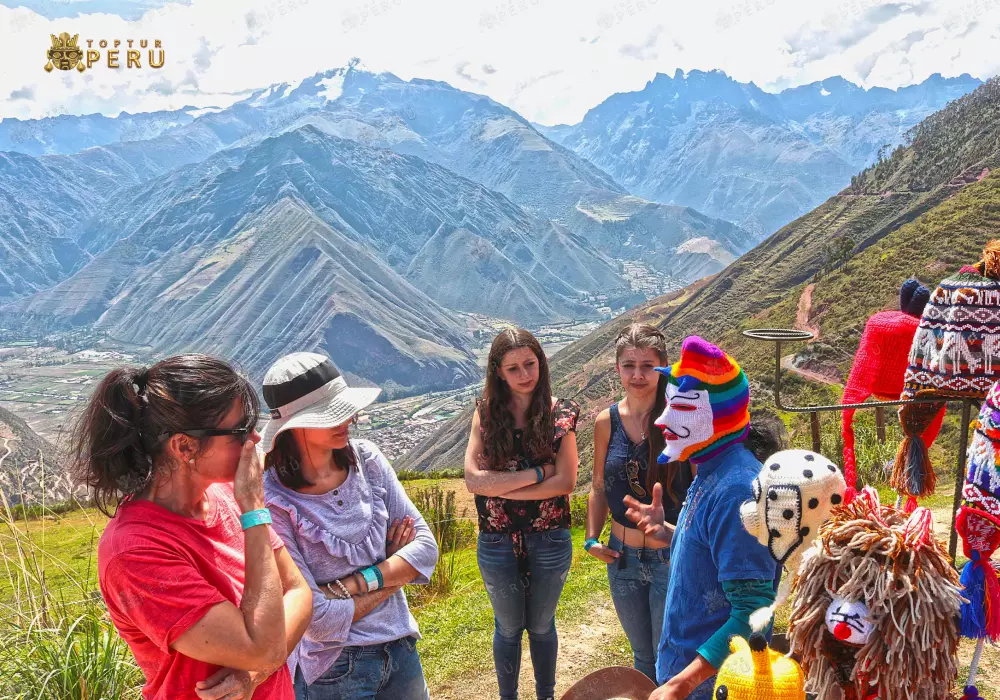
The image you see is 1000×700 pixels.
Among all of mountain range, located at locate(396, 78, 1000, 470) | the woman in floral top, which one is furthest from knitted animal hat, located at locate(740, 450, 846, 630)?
mountain range, located at locate(396, 78, 1000, 470)

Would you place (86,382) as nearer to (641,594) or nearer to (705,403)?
(641,594)

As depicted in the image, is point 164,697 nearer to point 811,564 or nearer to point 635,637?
point 811,564

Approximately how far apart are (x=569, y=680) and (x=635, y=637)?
1532 millimetres

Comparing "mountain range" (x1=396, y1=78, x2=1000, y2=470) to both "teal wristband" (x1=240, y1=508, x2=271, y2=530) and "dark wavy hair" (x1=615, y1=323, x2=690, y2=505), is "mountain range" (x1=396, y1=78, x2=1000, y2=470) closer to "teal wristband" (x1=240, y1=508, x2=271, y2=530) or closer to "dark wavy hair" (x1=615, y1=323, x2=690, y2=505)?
"dark wavy hair" (x1=615, y1=323, x2=690, y2=505)

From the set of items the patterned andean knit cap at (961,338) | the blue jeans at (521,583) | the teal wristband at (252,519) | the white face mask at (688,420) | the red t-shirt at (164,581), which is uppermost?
the patterned andean knit cap at (961,338)

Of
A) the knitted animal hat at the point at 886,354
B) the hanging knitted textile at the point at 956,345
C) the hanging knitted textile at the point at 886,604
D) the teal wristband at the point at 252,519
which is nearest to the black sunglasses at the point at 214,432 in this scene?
the teal wristband at the point at 252,519

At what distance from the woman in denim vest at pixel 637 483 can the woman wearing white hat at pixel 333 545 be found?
0.93 meters

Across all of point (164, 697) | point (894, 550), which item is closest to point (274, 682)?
point (164, 697)

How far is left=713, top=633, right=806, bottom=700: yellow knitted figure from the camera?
1.36 meters

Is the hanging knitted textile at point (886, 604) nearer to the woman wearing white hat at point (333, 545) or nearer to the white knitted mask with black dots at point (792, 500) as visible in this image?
the white knitted mask with black dots at point (792, 500)

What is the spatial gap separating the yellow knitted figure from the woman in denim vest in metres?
1.25

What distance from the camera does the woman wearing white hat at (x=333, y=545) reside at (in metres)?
2.12

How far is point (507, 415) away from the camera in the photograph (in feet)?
10.2

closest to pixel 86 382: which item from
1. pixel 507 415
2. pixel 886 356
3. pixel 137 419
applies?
pixel 507 415
